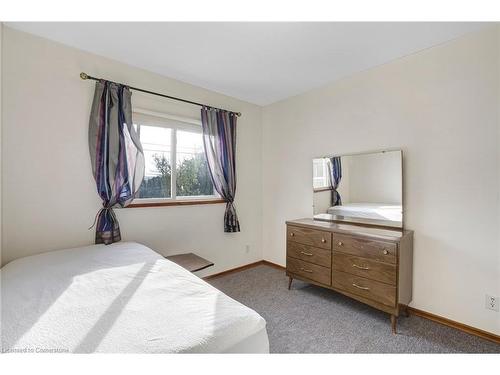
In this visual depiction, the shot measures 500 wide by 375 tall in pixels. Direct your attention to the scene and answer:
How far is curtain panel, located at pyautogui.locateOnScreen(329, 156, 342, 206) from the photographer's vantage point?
2.68m

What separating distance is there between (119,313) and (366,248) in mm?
1875

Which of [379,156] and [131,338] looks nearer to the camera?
[131,338]

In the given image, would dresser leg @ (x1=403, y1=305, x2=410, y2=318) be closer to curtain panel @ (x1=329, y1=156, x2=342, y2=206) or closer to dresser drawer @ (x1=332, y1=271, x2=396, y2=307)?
dresser drawer @ (x1=332, y1=271, x2=396, y2=307)

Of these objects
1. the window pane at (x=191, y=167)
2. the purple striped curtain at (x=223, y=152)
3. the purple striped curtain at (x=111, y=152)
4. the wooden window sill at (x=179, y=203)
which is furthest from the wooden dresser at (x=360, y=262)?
the purple striped curtain at (x=111, y=152)

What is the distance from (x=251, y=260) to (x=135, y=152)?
7.10 ft

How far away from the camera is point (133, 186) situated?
2240 millimetres

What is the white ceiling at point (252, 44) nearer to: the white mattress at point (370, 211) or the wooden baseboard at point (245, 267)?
the white mattress at point (370, 211)

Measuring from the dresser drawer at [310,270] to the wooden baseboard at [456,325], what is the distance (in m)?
0.77

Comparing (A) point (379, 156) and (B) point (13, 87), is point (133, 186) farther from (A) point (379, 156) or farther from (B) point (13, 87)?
(A) point (379, 156)

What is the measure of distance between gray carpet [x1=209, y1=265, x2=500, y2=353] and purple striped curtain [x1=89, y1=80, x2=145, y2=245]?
147cm

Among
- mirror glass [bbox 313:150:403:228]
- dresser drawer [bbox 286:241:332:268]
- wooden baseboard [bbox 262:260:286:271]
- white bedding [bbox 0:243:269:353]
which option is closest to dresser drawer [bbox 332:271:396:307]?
dresser drawer [bbox 286:241:332:268]

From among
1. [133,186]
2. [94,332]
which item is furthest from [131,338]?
[133,186]

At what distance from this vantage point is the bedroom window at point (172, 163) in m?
2.48

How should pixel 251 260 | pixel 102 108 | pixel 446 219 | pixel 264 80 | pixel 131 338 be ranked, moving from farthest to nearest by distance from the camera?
pixel 251 260 < pixel 264 80 < pixel 102 108 < pixel 446 219 < pixel 131 338
